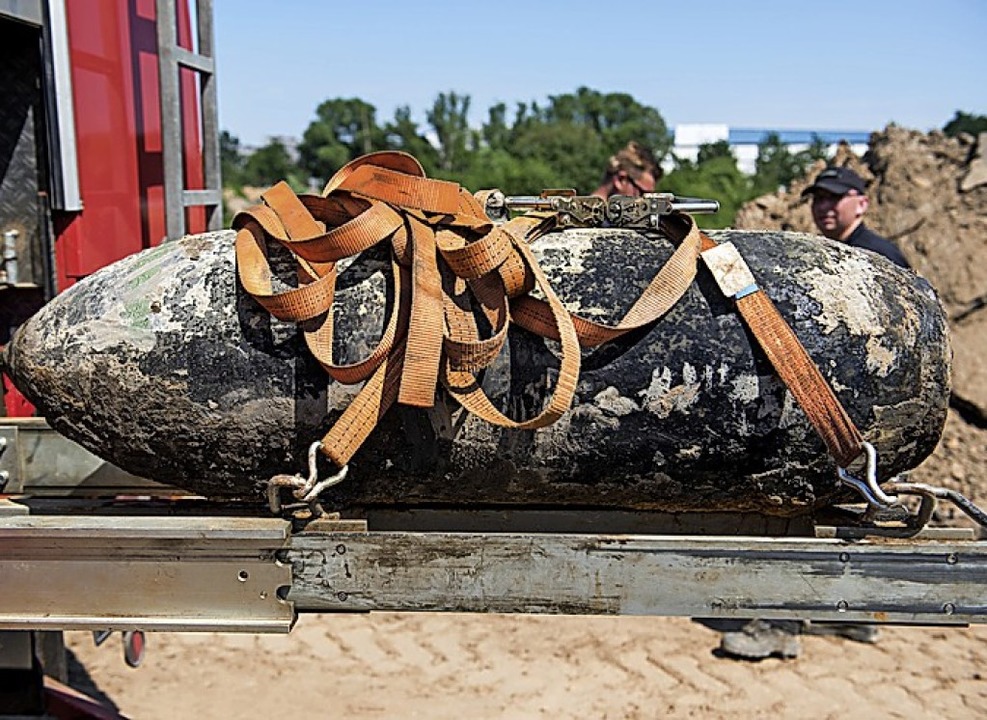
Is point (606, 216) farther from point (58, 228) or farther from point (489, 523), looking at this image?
point (58, 228)

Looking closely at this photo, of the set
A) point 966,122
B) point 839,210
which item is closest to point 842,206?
point 839,210

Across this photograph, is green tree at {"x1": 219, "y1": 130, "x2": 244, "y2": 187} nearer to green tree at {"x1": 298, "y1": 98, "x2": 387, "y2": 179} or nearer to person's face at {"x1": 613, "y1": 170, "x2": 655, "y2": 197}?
green tree at {"x1": 298, "y1": 98, "x2": 387, "y2": 179}

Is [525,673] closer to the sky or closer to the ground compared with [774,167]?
closer to the ground

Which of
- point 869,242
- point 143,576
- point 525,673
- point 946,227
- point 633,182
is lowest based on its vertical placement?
point 525,673

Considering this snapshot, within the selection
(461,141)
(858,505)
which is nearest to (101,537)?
(858,505)

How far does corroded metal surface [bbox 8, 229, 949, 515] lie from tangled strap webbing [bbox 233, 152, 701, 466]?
2.6 inches

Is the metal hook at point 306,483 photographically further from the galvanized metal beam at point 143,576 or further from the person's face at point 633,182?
the person's face at point 633,182

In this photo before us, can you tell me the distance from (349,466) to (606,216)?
2.33 ft

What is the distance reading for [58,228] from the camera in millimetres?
3207

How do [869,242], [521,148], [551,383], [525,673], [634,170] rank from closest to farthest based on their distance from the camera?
[551,383], [525,673], [869,242], [634,170], [521,148]

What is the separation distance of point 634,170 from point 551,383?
3.16 meters

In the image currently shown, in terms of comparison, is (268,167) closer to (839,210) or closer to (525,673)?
(839,210)

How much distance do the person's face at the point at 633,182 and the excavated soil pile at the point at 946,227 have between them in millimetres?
2505

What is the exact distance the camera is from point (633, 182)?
4.95m
